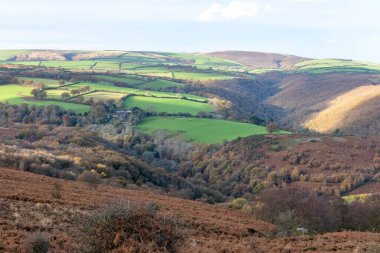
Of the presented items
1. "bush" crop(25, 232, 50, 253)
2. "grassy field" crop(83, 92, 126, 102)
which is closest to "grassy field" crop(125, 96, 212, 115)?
"grassy field" crop(83, 92, 126, 102)

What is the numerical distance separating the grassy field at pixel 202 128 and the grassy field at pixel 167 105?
641 cm

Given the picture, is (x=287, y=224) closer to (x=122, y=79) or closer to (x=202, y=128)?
(x=202, y=128)

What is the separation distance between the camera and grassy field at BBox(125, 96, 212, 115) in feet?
391

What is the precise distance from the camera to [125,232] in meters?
12.4

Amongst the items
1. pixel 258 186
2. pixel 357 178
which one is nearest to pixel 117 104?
pixel 258 186

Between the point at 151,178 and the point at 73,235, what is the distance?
47397 mm

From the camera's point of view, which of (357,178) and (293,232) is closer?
(293,232)

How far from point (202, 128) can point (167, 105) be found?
795 inches

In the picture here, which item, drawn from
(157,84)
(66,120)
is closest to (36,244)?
(66,120)

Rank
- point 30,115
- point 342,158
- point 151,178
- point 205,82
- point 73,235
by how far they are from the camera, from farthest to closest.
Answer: point 205,82 < point 30,115 < point 342,158 < point 151,178 < point 73,235

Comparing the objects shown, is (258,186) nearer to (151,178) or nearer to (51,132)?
(151,178)

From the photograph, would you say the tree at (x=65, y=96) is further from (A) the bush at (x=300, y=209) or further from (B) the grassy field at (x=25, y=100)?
(A) the bush at (x=300, y=209)

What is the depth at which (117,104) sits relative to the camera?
120 meters

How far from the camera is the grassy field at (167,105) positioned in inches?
4688
